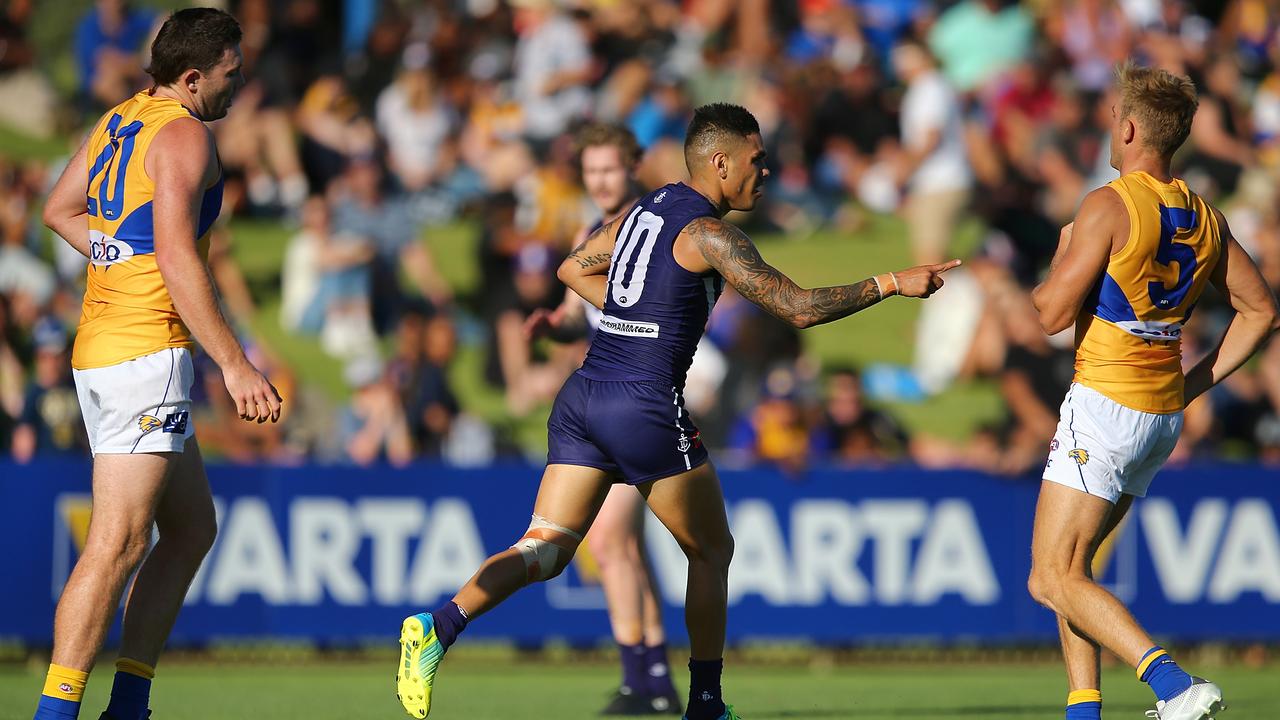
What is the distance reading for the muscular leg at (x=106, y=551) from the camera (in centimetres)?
586

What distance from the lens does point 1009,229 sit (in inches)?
627

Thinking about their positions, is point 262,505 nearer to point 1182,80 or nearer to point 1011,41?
point 1182,80

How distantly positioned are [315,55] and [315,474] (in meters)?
8.68

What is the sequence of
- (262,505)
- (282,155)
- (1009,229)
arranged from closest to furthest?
1. (262,505)
2. (1009,229)
3. (282,155)

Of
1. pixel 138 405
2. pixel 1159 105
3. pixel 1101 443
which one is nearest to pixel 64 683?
pixel 138 405

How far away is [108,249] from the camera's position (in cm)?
611

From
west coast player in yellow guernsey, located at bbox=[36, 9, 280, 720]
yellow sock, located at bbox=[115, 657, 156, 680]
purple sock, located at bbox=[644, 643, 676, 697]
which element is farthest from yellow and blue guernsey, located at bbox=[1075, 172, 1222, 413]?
yellow sock, located at bbox=[115, 657, 156, 680]

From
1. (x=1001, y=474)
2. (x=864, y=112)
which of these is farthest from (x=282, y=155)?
(x=1001, y=474)

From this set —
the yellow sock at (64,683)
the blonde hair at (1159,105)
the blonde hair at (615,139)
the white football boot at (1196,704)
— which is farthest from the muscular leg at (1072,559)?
the yellow sock at (64,683)

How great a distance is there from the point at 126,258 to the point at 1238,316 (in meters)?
4.38

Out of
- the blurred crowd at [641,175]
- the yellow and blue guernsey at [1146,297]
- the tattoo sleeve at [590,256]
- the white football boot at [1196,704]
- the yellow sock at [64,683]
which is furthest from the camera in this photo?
the blurred crowd at [641,175]

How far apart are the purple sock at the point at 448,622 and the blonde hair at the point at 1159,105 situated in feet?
10.5

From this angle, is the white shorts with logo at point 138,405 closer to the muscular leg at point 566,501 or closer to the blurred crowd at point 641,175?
the muscular leg at point 566,501

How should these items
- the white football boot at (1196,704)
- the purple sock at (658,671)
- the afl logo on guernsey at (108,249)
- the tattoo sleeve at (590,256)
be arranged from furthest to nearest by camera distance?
the purple sock at (658,671), the tattoo sleeve at (590,256), the afl logo on guernsey at (108,249), the white football boot at (1196,704)
